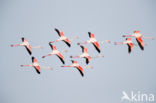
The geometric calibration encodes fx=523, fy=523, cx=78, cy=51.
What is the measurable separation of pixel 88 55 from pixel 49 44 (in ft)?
9.33

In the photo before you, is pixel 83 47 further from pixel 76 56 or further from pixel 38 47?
pixel 38 47

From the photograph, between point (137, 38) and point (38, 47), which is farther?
point (38, 47)

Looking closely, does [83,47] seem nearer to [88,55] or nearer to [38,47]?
[88,55]

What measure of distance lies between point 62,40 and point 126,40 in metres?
4.32

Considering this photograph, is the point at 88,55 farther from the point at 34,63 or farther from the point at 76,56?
the point at 34,63

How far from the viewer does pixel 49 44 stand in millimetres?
35938

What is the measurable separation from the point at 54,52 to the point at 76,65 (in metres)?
1.76

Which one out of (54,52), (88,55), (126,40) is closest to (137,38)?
(126,40)

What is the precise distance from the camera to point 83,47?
3525cm

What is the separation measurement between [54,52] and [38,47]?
1.75 m

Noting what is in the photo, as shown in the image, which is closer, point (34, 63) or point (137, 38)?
point (137, 38)

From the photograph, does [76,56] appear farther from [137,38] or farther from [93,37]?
[137,38]

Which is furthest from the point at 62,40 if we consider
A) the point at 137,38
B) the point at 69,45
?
the point at 137,38

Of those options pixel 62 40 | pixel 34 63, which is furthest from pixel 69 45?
pixel 34 63
